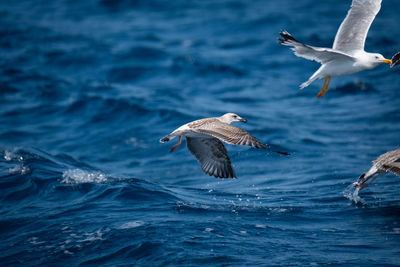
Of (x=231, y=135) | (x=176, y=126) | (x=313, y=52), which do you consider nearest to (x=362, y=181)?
(x=313, y=52)

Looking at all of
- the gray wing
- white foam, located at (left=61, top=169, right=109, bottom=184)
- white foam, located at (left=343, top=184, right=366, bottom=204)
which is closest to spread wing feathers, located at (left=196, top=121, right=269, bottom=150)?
white foam, located at (left=343, top=184, right=366, bottom=204)

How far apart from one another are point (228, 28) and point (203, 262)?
17.4 meters

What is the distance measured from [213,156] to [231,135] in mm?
1073

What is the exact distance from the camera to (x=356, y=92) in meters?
16.8

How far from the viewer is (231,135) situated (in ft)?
24.1

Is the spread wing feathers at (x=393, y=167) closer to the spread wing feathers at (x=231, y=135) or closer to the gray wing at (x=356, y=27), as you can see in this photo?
the gray wing at (x=356, y=27)

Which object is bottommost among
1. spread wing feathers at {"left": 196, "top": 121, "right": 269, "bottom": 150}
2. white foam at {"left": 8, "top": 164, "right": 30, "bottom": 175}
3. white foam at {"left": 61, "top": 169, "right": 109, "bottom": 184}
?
white foam at {"left": 61, "top": 169, "right": 109, "bottom": 184}

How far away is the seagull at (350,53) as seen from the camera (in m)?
8.73

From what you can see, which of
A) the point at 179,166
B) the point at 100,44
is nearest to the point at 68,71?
the point at 100,44

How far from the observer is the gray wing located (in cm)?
938

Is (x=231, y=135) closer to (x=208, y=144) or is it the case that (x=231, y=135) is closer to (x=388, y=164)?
(x=208, y=144)

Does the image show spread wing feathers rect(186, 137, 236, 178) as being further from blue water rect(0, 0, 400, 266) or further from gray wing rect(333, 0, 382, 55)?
gray wing rect(333, 0, 382, 55)

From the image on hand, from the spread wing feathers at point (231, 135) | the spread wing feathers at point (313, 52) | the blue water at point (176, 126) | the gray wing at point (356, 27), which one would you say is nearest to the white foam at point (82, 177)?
the blue water at point (176, 126)

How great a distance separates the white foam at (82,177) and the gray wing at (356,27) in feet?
15.8
